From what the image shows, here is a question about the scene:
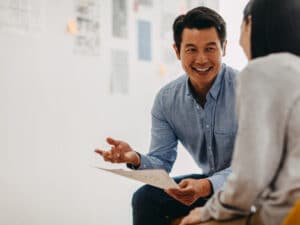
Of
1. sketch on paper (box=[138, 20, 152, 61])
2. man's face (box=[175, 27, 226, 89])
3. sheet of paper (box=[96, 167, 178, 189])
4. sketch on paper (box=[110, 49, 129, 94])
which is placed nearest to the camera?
sheet of paper (box=[96, 167, 178, 189])

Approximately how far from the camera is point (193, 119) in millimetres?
1715

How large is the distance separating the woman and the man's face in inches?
28.7

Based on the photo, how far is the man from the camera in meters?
1.59

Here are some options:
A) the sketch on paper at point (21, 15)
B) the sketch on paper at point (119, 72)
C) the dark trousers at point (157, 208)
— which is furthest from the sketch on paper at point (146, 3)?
the dark trousers at point (157, 208)

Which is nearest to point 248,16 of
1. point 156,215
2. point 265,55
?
point 265,55

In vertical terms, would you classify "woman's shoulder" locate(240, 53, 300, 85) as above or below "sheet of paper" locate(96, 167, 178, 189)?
above

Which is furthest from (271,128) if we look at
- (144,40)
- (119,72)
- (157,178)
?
(144,40)

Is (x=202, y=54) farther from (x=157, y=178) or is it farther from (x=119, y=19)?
(x=119, y=19)

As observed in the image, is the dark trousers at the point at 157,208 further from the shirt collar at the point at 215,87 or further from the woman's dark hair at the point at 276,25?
the woman's dark hair at the point at 276,25

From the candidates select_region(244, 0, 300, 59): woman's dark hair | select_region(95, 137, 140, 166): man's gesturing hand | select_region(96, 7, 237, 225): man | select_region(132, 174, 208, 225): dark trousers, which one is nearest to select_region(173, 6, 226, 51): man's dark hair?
select_region(96, 7, 237, 225): man

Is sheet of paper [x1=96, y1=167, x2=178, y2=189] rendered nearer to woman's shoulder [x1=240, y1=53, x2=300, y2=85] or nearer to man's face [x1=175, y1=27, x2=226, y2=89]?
woman's shoulder [x1=240, y1=53, x2=300, y2=85]

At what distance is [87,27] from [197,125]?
0.75 meters

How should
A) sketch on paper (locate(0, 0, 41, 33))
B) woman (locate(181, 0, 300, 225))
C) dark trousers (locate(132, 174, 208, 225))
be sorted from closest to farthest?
woman (locate(181, 0, 300, 225)) < dark trousers (locate(132, 174, 208, 225)) < sketch on paper (locate(0, 0, 41, 33))

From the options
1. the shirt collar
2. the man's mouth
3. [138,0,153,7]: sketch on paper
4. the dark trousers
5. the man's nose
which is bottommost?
the dark trousers
